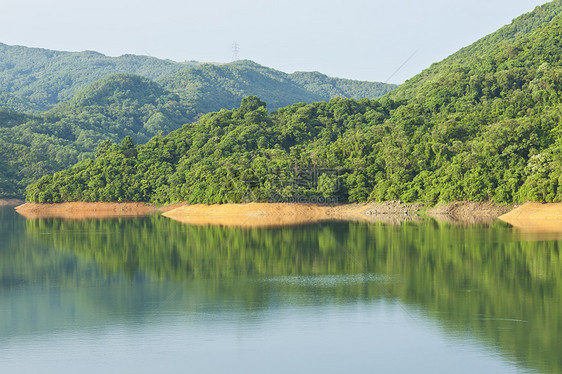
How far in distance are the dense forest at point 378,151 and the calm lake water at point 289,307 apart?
107 feet

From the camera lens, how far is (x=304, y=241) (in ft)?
183

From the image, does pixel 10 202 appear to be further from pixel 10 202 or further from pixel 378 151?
pixel 378 151

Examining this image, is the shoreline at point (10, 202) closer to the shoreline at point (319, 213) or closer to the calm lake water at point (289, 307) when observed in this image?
the shoreline at point (319, 213)

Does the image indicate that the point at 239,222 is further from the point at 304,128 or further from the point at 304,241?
the point at 304,128

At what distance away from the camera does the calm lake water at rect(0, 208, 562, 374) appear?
22.0 metres

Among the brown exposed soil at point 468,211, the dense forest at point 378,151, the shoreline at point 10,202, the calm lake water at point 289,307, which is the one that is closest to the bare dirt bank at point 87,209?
the dense forest at point 378,151

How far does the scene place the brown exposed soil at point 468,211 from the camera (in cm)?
7829

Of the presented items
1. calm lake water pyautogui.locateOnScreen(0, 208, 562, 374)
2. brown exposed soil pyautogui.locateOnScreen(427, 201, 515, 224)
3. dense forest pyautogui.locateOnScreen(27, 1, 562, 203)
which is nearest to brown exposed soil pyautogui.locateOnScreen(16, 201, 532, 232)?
brown exposed soil pyautogui.locateOnScreen(427, 201, 515, 224)

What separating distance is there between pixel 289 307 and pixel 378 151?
78.7 m

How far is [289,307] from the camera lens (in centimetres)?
2955

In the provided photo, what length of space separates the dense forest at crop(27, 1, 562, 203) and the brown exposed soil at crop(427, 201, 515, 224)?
110cm

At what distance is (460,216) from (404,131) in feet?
103

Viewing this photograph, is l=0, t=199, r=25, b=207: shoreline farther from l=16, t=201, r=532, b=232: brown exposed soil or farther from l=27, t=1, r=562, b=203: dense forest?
l=16, t=201, r=532, b=232: brown exposed soil

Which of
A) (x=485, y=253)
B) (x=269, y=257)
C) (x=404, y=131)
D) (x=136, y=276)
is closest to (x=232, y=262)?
(x=269, y=257)
